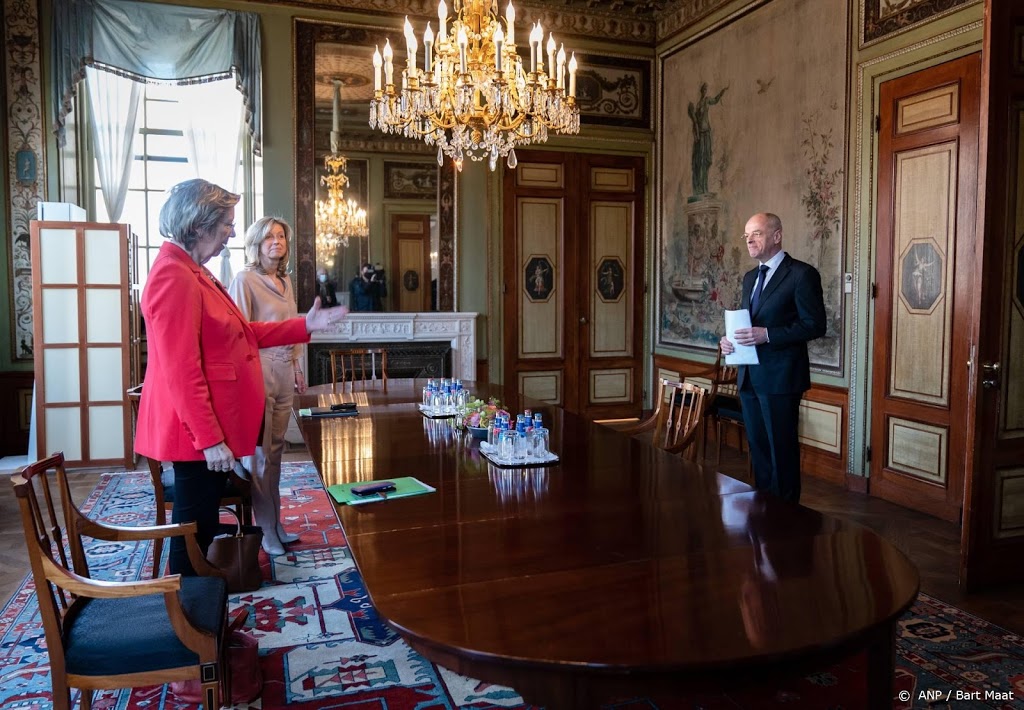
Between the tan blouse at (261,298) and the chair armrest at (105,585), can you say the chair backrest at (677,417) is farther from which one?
the chair armrest at (105,585)

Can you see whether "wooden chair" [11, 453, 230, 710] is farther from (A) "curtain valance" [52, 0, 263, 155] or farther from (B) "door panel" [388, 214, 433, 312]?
(A) "curtain valance" [52, 0, 263, 155]

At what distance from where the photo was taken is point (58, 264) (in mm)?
5629

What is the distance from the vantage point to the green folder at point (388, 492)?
2.18 m

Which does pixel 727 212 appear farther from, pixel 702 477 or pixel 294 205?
pixel 702 477

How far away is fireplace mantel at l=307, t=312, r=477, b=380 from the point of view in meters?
6.99

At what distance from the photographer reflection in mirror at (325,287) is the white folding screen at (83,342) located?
63.2 inches

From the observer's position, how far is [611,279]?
25.8ft

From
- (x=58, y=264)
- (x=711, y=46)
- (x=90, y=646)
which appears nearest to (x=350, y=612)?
(x=90, y=646)

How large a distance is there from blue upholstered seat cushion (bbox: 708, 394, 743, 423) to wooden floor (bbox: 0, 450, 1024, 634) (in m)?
0.43

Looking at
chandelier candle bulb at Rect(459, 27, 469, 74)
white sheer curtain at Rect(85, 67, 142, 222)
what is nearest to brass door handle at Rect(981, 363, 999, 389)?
chandelier candle bulb at Rect(459, 27, 469, 74)

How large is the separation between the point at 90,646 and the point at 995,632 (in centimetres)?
313

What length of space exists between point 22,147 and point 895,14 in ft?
21.3

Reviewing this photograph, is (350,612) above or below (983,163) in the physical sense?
below

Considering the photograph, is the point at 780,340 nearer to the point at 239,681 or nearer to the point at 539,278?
the point at 239,681
